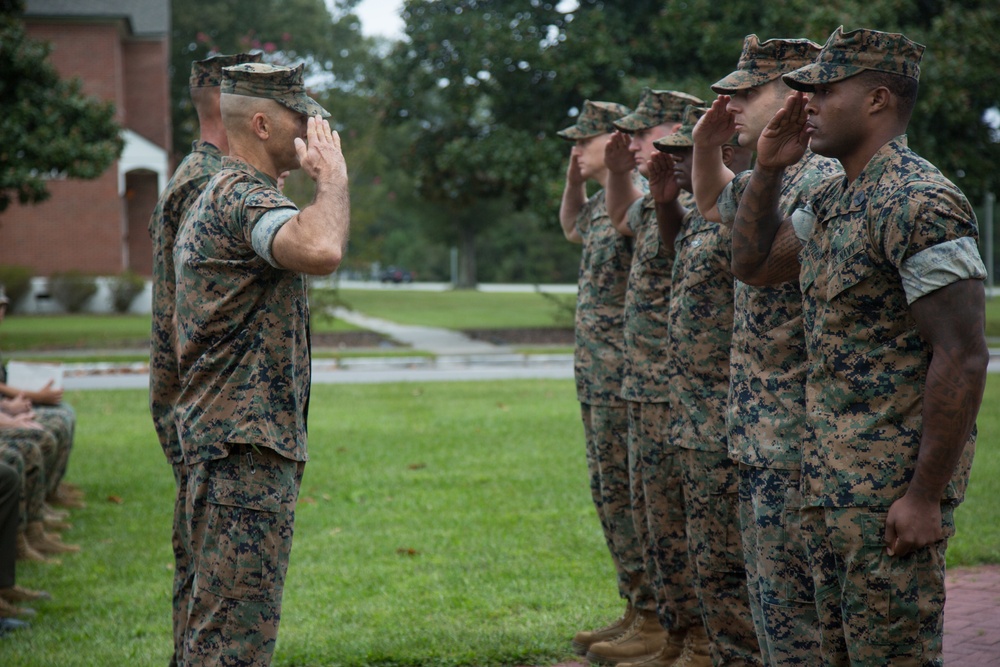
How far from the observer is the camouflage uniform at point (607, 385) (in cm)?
507

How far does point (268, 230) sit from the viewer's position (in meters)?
3.07

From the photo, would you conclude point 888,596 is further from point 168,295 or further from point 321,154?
point 168,295

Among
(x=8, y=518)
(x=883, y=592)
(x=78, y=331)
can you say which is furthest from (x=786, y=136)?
(x=78, y=331)

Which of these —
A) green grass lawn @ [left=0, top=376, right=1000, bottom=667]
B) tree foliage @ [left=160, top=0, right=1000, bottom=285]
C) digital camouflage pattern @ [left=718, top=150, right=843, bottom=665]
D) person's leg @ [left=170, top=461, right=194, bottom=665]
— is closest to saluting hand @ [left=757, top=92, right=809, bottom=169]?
digital camouflage pattern @ [left=718, top=150, right=843, bottom=665]

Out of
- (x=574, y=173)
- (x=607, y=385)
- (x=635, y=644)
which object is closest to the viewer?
(x=635, y=644)

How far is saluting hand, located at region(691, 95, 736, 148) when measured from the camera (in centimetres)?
369

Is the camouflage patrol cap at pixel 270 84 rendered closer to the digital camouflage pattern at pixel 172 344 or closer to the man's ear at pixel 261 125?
the man's ear at pixel 261 125

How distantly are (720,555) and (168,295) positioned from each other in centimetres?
244

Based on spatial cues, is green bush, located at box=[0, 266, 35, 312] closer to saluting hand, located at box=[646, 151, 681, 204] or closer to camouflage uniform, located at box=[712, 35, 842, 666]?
saluting hand, located at box=[646, 151, 681, 204]

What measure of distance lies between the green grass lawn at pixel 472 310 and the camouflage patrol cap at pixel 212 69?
59.3 ft

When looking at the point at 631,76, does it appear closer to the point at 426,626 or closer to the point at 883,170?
the point at 426,626

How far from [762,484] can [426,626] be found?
2495 mm

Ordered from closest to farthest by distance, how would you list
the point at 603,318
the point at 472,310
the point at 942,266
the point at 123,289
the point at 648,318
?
the point at 942,266
the point at 648,318
the point at 603,318
the point at 123,289
the point at 472,310

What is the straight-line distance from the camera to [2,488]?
18.0 feet
